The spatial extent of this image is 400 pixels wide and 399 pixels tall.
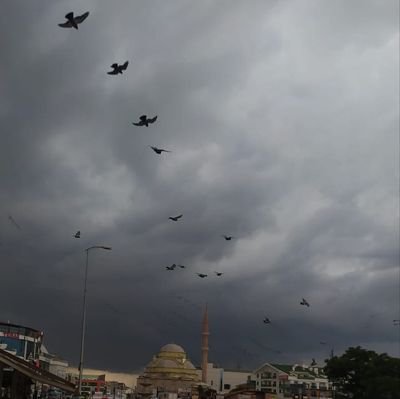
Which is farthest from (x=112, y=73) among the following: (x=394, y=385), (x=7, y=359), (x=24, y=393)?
(x=24, y=393)

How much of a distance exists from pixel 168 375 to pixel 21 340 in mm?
42031

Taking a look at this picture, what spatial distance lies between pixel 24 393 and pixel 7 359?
546 inches

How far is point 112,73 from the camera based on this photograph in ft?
89.7

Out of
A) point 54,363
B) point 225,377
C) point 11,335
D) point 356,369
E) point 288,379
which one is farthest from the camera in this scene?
point 225,377

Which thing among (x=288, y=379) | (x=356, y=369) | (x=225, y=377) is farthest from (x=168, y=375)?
(x=356, y=369)

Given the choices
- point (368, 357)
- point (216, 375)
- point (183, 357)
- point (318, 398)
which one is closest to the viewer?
point (368, 357)

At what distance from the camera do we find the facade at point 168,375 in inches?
5984

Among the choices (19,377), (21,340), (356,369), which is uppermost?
(21,340)

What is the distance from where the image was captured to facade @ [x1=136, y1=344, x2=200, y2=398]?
5984 inches

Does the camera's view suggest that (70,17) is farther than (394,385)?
No

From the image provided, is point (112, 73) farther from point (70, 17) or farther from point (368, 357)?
point (368, 357)

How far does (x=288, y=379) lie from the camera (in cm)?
14612

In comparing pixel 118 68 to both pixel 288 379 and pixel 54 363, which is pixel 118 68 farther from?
pixel 54 363

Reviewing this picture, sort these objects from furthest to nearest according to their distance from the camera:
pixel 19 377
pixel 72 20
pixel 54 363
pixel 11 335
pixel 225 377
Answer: pixel 225 377 → pixel 54 363 → pixel 11 335 → pixel 19 377 → pixel 72 20
